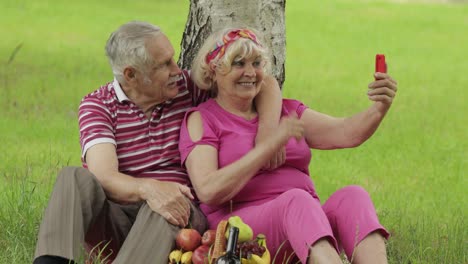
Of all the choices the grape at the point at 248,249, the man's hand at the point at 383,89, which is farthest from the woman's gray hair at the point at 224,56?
the grape at the point at 248,249

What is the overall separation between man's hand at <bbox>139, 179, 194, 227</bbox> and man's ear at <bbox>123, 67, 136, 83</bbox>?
53 centimetres

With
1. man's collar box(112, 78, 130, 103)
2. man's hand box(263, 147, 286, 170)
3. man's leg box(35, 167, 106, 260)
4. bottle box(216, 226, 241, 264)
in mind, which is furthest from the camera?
man's collar box(112, 78, 130, 103)

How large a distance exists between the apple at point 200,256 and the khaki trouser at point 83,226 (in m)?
0.14

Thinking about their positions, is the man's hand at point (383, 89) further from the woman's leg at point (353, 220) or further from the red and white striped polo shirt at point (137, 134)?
the red and white striped polo shirt at point (137, 134)

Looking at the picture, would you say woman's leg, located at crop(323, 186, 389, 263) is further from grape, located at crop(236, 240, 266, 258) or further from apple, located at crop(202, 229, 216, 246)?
apple, located at crop(202, 229, 216, 246)

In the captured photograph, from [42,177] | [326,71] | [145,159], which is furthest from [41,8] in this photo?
[145,159]

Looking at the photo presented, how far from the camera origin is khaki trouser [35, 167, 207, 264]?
4.66m

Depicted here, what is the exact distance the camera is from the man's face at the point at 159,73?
5059mm

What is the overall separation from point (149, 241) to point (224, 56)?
0.92 meters

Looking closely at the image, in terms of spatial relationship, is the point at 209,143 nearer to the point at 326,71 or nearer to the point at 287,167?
the point at 287,167

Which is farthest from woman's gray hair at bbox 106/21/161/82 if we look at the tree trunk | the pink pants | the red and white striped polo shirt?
the tree trunk

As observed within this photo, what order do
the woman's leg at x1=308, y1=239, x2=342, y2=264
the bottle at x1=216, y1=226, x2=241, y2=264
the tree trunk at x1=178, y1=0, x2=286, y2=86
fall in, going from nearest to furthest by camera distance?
the bottle at x1=216, y1=226, x2=241, y2=264 → the woman's leg at x1=308, y1=239, x2=342, y2=264 → the tree trunk at x1=178, y1=0, x2=286, y2=86

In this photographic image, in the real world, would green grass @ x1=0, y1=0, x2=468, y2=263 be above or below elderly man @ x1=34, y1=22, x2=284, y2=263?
below

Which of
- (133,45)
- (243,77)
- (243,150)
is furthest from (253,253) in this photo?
(133,45)
